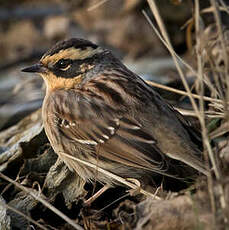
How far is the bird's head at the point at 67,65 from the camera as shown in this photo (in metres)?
5.22

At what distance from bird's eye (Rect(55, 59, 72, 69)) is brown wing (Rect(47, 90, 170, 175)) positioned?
294mm

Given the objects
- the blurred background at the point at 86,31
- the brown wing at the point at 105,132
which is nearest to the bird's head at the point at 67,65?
the brown wing at the point at 105,132

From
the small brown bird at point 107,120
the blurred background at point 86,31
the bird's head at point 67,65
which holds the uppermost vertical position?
the bird's head at point 67,65

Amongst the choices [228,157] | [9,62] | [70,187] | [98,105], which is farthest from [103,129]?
[9,62]

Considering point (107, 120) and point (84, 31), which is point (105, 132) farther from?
point (84, 31)

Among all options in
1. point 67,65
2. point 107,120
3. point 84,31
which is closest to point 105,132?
point 107,120

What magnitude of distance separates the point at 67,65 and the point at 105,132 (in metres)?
0.90

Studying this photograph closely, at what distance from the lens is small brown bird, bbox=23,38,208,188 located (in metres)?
4.43

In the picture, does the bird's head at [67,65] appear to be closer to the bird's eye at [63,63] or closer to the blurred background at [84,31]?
the bird's eye at [63,63]

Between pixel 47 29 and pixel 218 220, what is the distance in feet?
27.7

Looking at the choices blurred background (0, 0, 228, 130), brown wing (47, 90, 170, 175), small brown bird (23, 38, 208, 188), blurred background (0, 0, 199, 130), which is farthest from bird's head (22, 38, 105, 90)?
blurred background (0, 0, 199, 130)

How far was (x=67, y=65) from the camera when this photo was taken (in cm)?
529

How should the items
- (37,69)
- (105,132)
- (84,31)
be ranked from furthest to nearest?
(84,31), (37,69), (105,132)

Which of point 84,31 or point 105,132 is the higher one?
point 105,132
